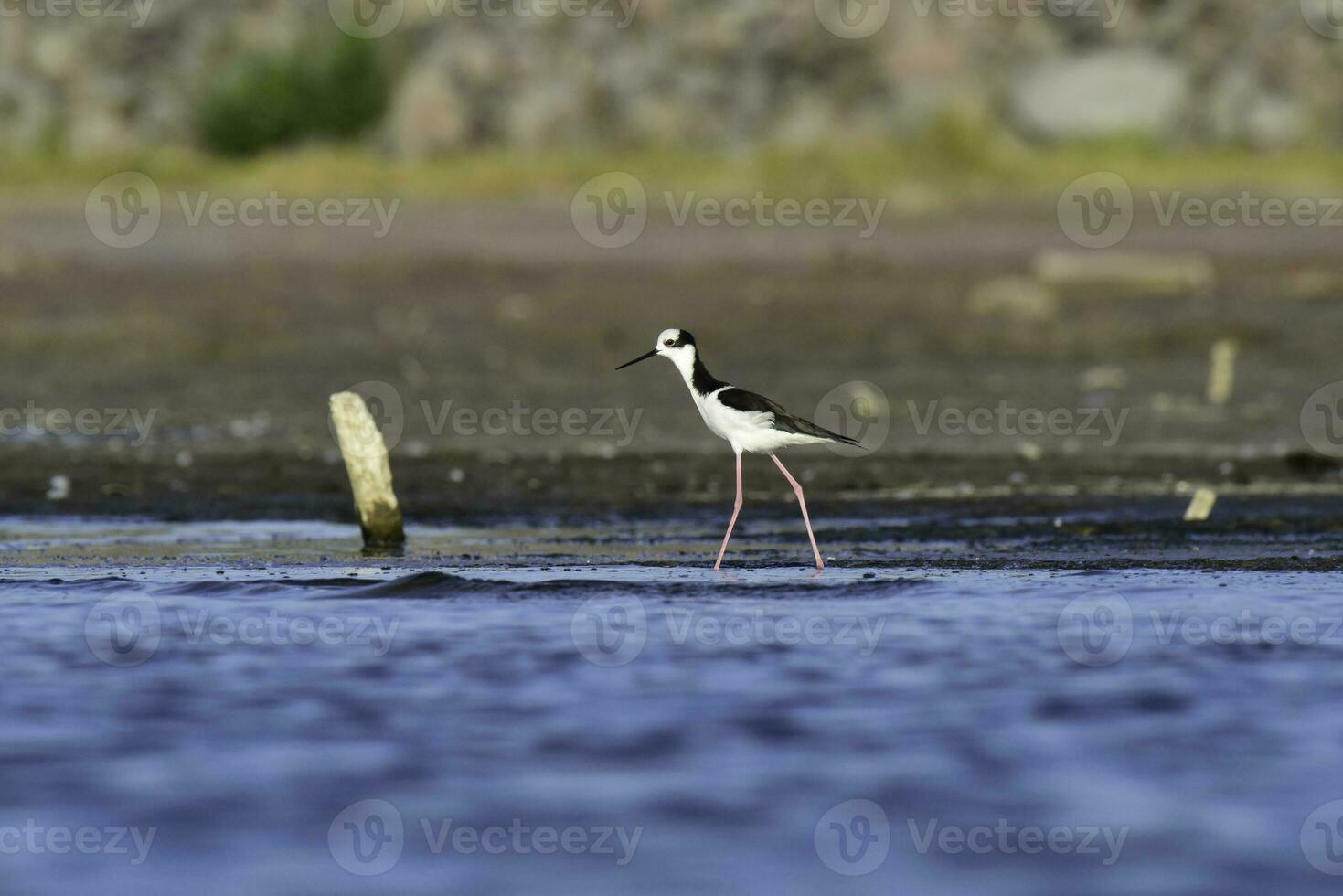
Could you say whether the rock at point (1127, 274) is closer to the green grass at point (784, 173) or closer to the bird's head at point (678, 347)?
the green grass at point (784, 173)

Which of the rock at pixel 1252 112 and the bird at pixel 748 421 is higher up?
the rock at pixel 1252 112

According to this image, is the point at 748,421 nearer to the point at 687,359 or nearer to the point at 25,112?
the point at 687,359

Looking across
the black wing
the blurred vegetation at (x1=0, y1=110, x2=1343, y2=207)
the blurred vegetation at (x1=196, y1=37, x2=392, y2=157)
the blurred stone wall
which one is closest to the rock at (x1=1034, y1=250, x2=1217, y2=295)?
the blurred vegetation at (x1=0, y1=110, x2=1343, y2=207)

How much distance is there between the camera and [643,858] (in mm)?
5977

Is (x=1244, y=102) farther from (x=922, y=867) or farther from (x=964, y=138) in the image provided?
(x=922, y=867)

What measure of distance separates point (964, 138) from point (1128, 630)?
61.8ft

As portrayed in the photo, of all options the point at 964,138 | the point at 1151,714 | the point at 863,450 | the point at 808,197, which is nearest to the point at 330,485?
the point at 863,450

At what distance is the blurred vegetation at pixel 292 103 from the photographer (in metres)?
28.6

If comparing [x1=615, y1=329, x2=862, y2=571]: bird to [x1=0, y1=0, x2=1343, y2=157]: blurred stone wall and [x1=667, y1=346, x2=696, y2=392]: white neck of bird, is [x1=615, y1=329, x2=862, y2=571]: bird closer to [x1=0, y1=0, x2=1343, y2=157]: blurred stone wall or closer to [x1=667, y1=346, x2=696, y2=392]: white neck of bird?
[x1=667, y1=346, x2=696, y2=392]: white neck of bird

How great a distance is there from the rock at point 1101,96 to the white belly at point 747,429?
18.2 metres

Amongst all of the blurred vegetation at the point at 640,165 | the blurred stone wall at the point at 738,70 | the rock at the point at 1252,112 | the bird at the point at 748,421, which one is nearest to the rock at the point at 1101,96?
the blurred stone wall at the point at 738,70

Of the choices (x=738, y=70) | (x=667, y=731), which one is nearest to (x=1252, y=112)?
(x=738, y=70)

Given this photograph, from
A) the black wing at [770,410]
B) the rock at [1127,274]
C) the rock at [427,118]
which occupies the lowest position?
the black wing at [770,410]

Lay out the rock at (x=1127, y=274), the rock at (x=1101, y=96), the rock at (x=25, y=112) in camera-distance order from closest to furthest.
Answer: the rock at (x=1127, y=274) < the rock at (x=1101, y=96) < the rock at (x=25, y=112)
